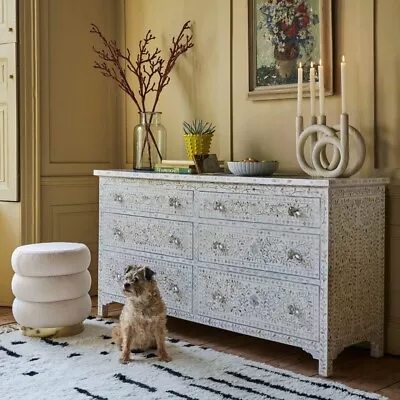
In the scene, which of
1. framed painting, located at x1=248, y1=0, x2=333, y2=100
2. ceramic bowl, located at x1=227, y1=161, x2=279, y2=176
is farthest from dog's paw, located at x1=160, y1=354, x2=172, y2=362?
framed painting, located at x1=248, y1=0, x2=333, y2=100

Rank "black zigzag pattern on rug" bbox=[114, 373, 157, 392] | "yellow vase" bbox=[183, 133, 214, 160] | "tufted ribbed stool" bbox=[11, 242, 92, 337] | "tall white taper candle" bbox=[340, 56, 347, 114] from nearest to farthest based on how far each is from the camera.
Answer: "black zigzag pattern on rug" bbox=[114, 373, 157, 392], "tall white taper candle" bbox=[340, 56, 347, 114], "tufted ribbed stool" bbox=[11, 242, 92, 337], "yellow vase" bbox=[183, 133, 214, 160]

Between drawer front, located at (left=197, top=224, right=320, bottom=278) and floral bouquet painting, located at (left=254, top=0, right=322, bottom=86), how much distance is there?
3.13 feet

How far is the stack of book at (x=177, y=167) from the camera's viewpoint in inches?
137

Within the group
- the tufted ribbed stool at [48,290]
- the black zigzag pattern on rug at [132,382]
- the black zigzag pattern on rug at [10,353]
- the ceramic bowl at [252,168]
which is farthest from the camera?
the tufted ribbed stool at [48,290]

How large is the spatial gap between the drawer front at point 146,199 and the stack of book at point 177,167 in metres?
0.11

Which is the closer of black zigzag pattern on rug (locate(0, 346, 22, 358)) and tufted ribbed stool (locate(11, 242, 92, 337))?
black zigzag pattern on rug (locate(0, 346, 22, 358))

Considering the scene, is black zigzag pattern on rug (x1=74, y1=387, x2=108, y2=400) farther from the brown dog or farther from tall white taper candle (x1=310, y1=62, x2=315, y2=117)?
tall white taper candle (x1=310, y1=62, x2=315, y2=117)

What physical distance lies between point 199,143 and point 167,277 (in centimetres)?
79

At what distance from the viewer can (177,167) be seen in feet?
11.6

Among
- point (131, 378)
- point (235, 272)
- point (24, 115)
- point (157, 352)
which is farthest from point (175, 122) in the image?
point (131, 378)

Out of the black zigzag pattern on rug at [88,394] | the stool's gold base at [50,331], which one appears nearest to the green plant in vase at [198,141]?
the stool's gold base at [50,331]

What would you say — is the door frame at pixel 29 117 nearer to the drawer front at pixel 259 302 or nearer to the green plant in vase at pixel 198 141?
the green plant in vase at pixel 198 141

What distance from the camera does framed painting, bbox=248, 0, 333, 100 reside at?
334cm

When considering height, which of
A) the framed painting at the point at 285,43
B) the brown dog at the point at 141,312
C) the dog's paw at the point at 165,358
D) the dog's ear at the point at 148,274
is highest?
the framed painting at the point at 285,43
